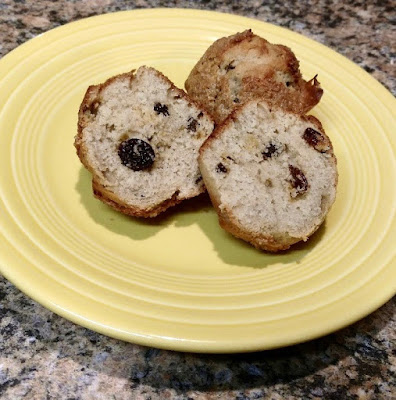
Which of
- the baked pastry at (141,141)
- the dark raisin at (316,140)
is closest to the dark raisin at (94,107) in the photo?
the baked pastry at (141,141)

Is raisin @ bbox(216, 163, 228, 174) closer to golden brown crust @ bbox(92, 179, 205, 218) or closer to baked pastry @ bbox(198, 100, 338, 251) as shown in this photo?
baked pastry @ bbox(198, 100, 338, 251)

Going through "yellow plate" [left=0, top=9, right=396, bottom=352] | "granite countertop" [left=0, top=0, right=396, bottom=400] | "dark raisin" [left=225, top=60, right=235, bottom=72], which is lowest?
"granite countertop" [left=0, top=0, right=396, bottom=400]

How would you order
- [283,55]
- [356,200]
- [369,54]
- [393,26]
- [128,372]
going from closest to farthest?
[128,372]
[356,200]
[283,55]
[369,54]
[393,26]

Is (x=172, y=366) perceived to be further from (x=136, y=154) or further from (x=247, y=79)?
(x=247, y=79)

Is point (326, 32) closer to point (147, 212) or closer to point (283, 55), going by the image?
point (283, 55)

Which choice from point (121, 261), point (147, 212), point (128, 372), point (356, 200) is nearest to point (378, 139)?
point (356, 200)

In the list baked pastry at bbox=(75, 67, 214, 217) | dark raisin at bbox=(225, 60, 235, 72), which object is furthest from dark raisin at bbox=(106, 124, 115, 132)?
dark raisin at bbox=(225, 60, 235, 72)
